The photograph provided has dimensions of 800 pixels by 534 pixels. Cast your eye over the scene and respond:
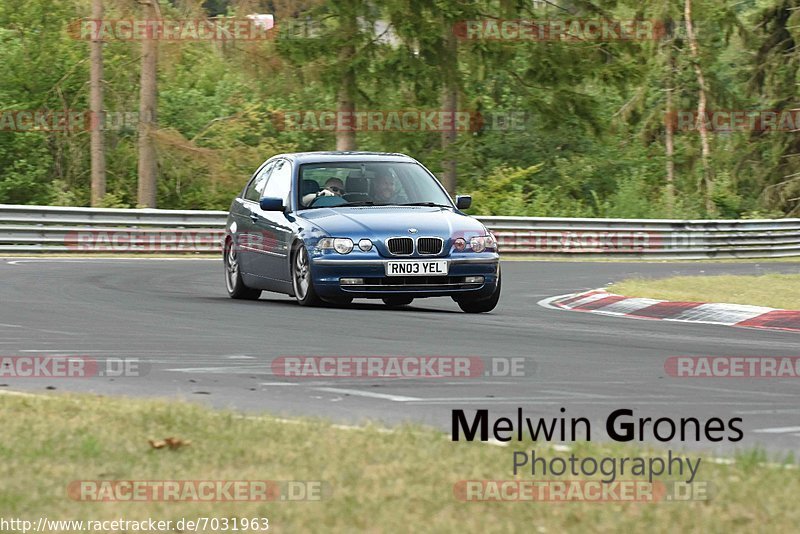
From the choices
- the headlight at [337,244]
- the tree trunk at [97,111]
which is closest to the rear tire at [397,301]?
the headlight at [337,244]

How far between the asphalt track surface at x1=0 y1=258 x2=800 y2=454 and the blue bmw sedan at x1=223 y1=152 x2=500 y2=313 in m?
0.32

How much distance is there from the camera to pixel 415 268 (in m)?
14.3

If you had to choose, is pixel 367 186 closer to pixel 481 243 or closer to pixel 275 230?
pixel 275 230

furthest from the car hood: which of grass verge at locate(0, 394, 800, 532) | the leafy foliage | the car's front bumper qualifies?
the leafy foliage

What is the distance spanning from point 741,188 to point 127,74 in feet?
70.7

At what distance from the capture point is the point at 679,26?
185 feet

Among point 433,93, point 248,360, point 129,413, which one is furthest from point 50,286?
point 433,93


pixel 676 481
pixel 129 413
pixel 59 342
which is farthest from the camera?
pixel 59 342

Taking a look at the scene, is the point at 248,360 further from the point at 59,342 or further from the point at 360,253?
the point at 360,253

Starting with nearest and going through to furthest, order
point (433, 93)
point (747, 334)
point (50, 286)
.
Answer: point (747, 334) → point (50, 286) → point (433, 93)

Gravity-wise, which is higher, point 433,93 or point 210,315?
point 433,93

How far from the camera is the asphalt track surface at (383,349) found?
805cm

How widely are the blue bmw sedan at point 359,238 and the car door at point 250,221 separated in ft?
0.06

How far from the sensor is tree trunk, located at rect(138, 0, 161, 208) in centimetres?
3894
